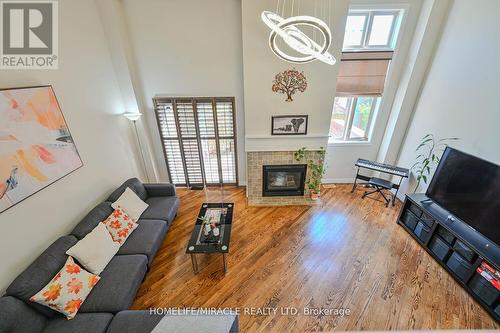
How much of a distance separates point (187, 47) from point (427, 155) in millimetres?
4650

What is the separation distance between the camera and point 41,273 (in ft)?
6.58

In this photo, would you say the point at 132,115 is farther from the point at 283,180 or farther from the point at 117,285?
the point at 283,180

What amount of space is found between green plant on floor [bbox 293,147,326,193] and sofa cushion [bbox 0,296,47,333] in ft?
12.8

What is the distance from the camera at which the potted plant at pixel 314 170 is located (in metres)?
3.98

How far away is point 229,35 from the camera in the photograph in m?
3.59

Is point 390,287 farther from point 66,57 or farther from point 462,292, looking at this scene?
point 66,57

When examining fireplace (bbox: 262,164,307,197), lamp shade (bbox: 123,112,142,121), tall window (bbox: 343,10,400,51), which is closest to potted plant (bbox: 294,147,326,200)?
fireplace (bbox: 262,164,307,197)

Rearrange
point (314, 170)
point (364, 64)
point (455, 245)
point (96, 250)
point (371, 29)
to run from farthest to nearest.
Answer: point (314, 170), point (364, 64), point (371, 29), point (455, 245), point (96, 250)

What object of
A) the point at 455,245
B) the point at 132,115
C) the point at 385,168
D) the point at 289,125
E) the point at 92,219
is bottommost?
the point at 455,245

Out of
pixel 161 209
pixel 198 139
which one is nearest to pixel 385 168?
pixel 198 139

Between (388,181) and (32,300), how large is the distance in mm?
5479

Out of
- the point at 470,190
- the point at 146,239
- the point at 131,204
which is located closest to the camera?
the point at 470,190

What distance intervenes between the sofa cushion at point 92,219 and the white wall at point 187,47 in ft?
6.51

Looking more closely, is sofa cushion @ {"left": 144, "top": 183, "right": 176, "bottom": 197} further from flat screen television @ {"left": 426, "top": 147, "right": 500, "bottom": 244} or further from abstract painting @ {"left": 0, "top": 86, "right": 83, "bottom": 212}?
flat screen television @ {"left": 426, "top": 147, "right": 500, "bottom": 244}
